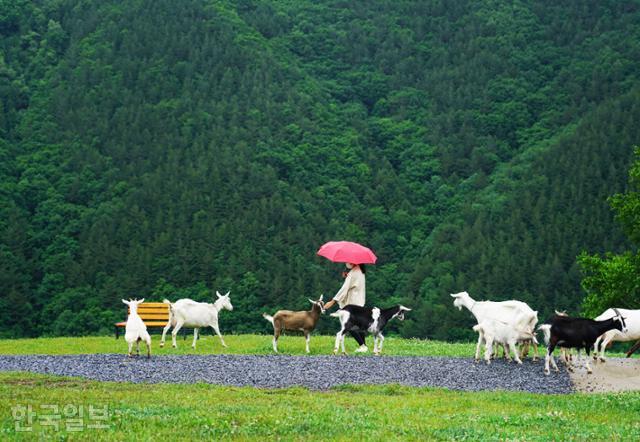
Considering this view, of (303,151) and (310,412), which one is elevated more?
(303,151)

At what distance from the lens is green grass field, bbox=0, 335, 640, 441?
13352 millimetres

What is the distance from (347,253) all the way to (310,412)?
13.0 meters

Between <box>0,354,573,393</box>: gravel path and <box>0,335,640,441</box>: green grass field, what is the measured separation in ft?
4.27

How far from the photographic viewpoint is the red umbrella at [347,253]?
27.9m

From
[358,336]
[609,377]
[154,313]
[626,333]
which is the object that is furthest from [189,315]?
[609,377]

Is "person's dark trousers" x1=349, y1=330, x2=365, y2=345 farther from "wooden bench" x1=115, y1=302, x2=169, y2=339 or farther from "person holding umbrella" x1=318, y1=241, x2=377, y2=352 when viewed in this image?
"wooden bench" x1=115, y1=302, x2=169, y2=339

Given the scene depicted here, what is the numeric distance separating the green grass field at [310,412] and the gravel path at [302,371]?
130cm

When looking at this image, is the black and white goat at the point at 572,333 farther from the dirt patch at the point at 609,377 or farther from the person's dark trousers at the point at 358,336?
the person's dark trousers at the point at 358,336

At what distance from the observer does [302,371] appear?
2186 centimetres

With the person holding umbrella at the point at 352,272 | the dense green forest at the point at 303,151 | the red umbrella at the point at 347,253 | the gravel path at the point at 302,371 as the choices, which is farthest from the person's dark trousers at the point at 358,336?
the dense green forest at the point at 303,151

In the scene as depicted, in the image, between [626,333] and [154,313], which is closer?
[626,333]

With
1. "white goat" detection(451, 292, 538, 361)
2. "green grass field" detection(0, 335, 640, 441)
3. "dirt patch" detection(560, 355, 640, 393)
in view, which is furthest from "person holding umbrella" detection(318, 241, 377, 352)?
"green grass field" detection(0, 335, 640, 441)

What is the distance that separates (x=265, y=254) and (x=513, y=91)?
59955 mm

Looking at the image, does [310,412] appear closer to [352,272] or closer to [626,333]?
[626,333]
